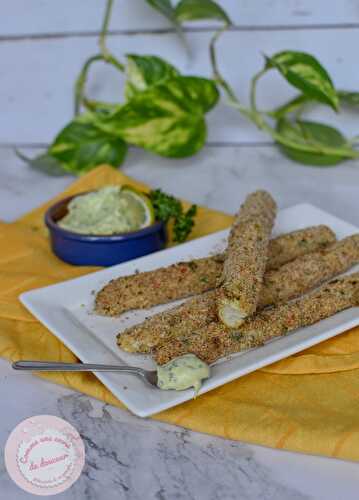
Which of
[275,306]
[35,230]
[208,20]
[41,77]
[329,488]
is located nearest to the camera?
[329,488]

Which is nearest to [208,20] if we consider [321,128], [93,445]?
[321,128]

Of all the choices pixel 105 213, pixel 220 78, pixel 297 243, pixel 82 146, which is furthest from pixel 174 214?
pixel 220 78

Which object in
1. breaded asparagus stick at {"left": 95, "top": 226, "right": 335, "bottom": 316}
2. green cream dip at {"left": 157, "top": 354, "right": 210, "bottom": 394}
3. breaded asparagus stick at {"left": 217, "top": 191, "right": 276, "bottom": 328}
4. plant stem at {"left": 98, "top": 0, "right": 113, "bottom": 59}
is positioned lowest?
breaded asparagus stick at {"left": 95, "top": 226, "right": 335, "bottom": 316}

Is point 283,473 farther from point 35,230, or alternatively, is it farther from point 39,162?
point 39,162

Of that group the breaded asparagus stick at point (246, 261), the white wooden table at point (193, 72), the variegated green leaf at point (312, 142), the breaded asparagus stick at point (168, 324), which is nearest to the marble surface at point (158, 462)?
the breaded asparagus stick at point (168, 324)

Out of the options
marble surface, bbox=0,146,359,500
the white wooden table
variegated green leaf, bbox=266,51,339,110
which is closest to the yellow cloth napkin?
marble surface, bbox=0,146,359,500

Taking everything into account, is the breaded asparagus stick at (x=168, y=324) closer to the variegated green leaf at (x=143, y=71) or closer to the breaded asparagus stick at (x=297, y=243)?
the breaded asparagus stick at (x=297, y=243)

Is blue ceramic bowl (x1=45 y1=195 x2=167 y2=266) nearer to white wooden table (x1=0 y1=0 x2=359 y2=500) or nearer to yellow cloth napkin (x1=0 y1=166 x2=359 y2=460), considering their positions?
yellow cloth napkin (x1=0 y1=166 x2=359 y2=460)
